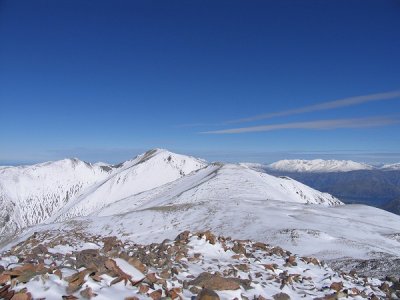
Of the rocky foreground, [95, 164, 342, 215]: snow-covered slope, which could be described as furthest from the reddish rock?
[95, 164, 342, 215]: snow-covered slope

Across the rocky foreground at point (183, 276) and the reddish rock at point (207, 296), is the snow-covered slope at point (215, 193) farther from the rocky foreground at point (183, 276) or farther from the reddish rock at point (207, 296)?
the reddish rock at point (207, 296)

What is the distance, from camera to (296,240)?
105ft

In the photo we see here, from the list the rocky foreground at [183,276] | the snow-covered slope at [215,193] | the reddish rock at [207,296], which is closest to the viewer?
the rocky foreground at [183,276]

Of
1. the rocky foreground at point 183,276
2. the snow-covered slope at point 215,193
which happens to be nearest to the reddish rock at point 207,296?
the rocky foreground at point 183,276

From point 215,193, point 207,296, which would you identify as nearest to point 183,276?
point 207,296

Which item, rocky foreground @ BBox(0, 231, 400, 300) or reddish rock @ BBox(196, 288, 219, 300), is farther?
reddish rock @ BBox(196, 288, 219, 300)

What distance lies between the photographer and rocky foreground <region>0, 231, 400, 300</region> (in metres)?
9.01

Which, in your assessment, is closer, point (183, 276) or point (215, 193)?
point (183, 276)

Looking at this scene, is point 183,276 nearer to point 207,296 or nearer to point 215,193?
point 207,296

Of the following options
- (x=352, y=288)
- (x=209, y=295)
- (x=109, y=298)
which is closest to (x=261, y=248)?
(x=352, y=288)

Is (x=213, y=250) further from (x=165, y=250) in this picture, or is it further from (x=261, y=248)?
(x=261, y=248)

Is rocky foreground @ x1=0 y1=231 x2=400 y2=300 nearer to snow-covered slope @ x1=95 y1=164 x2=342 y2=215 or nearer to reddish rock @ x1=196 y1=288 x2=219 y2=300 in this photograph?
reddish rock @ x1=196 y1=288 x2=219 y2=300

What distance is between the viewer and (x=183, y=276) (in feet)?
41.2

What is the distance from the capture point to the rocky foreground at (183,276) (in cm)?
901
